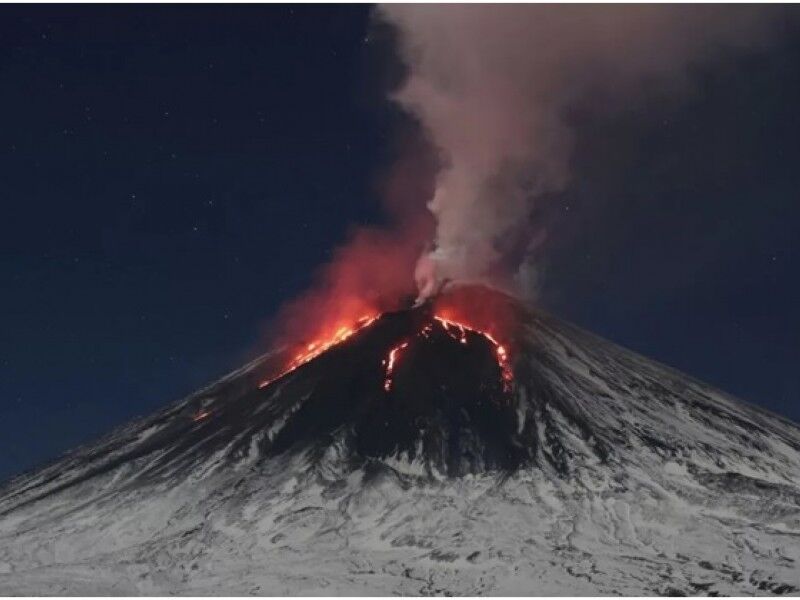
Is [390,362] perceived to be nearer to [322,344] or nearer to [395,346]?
[395,346]

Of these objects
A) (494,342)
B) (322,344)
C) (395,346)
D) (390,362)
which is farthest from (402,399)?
(322,344)

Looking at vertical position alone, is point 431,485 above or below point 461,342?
below

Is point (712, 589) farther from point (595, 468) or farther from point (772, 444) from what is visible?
point (772, 444)

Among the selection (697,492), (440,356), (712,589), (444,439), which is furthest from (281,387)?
(712,589)

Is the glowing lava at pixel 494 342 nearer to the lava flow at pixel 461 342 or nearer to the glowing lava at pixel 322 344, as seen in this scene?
the lava flow at pixel 461 342

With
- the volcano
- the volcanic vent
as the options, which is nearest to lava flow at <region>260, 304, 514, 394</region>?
the volcanic vent

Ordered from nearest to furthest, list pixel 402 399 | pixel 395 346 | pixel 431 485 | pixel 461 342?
pixel 431 485
pixel 402 399
pixel 461 342
pixel 395 346
